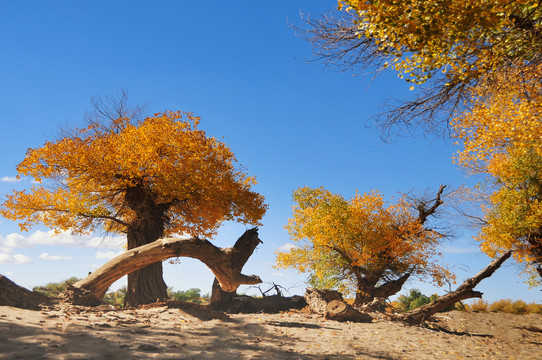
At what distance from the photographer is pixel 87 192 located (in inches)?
732

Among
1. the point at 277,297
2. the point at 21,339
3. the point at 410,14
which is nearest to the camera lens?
the point at 21,339

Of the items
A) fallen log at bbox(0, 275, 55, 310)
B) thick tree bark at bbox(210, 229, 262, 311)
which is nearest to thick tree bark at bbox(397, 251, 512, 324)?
thick tree bark at bbox(210, 229, 262, 311)

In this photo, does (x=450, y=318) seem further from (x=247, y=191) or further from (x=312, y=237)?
(x=247, y=191)

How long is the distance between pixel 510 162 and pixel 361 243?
9056 millimetres

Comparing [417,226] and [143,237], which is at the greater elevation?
[417,226]

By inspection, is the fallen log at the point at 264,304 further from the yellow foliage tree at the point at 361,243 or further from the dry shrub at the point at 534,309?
the dry shrub at the point at 534,309

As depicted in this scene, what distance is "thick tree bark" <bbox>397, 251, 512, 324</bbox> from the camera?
16000 mm

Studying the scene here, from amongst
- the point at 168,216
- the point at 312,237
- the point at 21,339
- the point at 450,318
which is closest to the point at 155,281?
the point at 168,216

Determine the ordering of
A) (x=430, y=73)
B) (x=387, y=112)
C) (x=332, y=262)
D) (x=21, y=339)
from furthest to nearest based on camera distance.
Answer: (x=332, y=262) < (x=387, y=112) < (x=430, y=73) < (x=21, y=339)

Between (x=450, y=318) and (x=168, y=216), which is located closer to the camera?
(x=450, y=318)

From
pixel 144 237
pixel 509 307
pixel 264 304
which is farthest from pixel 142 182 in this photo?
pixel 509 307

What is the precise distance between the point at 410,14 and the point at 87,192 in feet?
52.7

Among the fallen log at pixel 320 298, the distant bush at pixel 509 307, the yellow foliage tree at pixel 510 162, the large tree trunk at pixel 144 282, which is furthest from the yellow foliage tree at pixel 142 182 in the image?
the distant bush at pixel 509 307

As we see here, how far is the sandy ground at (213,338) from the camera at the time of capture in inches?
294
